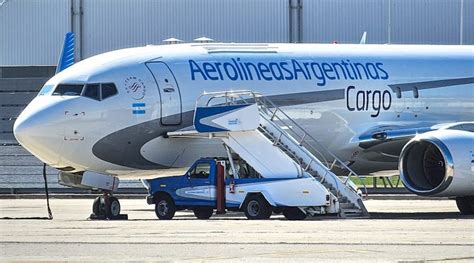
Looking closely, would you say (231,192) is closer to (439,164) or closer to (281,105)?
(281,105)

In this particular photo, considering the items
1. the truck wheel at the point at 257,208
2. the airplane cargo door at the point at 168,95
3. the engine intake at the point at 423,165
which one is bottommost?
the truck wheel at the point at 257,208

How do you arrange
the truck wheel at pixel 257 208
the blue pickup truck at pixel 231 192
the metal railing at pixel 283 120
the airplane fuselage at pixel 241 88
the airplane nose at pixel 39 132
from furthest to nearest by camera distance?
the metal railing at pixel 283 120 < the airplane fuselage at pixel 241 88 < the airplane nose at pixel 39 132 < the blue pickup truck at pixel 231 192 < the truck wheel at pixel 257 208

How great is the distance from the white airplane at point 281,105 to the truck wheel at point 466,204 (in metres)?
0.03

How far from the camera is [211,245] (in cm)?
1733

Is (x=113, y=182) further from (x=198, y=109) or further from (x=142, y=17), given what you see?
(x=142, y=17)

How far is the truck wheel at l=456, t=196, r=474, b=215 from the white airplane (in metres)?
0.03

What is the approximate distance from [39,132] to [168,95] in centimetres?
276

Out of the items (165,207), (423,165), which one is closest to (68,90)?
(165,207)

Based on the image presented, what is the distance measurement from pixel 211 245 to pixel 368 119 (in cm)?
1288

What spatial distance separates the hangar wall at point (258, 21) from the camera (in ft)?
161

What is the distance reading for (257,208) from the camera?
1016 inches

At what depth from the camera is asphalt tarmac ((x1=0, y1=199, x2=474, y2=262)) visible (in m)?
15.8

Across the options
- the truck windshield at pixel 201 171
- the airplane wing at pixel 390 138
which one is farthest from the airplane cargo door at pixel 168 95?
the airplane wing at pixel 390 138

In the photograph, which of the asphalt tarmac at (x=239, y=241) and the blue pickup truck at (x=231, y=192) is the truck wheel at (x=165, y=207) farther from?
the asphalt tarmac at (x=239, y=241)
